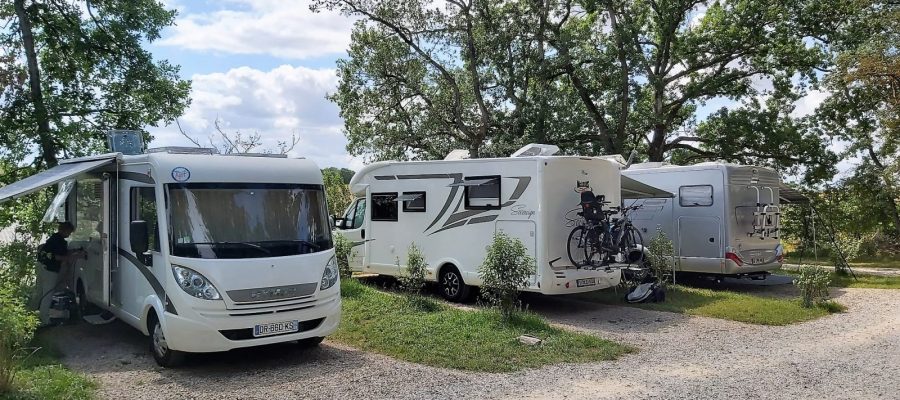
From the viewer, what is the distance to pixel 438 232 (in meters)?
11.5

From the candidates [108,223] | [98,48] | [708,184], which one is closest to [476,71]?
[708,184]

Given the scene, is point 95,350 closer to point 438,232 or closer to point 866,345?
point 438,232

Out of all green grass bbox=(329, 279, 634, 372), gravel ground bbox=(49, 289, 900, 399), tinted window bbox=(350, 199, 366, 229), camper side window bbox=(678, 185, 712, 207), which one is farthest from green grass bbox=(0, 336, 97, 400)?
camper side window bbox=(678, 185, 712, 207)

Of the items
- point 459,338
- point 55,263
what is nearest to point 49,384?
point 55,263

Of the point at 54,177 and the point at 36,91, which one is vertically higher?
the point at 36,91

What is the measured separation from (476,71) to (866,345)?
48.2 ft

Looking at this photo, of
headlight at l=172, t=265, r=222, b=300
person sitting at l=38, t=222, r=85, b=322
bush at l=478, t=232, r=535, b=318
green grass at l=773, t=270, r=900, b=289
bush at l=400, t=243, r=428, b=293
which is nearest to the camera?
headlight at l=172, t=265, r=222, b=300

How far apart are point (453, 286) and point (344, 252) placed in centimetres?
252

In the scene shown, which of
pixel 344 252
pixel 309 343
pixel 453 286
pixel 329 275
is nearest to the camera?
pixel 329 275

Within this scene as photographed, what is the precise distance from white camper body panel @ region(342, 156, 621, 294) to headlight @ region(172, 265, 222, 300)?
16.1 feet

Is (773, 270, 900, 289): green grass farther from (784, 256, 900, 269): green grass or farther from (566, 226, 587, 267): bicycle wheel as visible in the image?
(566, 226, 587, 267): bicycle wheel

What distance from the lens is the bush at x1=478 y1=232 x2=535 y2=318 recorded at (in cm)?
913

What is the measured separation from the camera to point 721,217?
12.9 metres

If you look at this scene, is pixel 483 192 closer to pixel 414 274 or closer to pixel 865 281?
pixel 414 274
